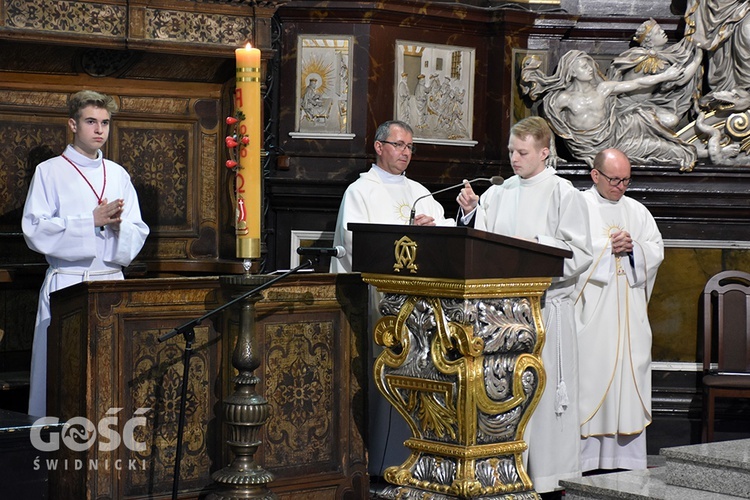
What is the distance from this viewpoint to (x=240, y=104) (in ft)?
15.0

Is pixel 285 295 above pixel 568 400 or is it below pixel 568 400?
above

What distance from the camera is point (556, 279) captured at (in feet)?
20.5

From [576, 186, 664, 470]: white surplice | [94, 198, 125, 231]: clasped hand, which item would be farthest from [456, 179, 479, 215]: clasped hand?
[94, 198, 125, 231]: clasped hand

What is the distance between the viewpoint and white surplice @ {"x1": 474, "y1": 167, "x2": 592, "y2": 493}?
604 cm

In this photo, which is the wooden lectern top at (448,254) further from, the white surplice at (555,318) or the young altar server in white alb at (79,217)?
the young altar server in white alb at (79,217)

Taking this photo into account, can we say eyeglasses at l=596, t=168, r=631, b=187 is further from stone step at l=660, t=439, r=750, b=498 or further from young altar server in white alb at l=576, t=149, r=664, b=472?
A: stone step at l=660, t=439, r=750, b=498

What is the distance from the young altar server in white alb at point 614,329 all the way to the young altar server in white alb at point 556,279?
2.04ft

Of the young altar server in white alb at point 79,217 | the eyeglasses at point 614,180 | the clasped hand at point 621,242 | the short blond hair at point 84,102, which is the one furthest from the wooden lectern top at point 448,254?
the eyeglasses at point 614,180

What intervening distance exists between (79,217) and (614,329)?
2.97 metres

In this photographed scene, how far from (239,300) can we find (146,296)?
1.49 ft

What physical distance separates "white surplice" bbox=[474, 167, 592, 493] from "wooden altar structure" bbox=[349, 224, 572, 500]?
33.7 inches

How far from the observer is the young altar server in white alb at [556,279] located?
6039 mm

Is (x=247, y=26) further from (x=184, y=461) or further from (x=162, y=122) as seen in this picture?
(x=184, y=461)

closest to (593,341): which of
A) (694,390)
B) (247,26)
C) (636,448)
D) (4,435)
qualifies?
(636,448)
